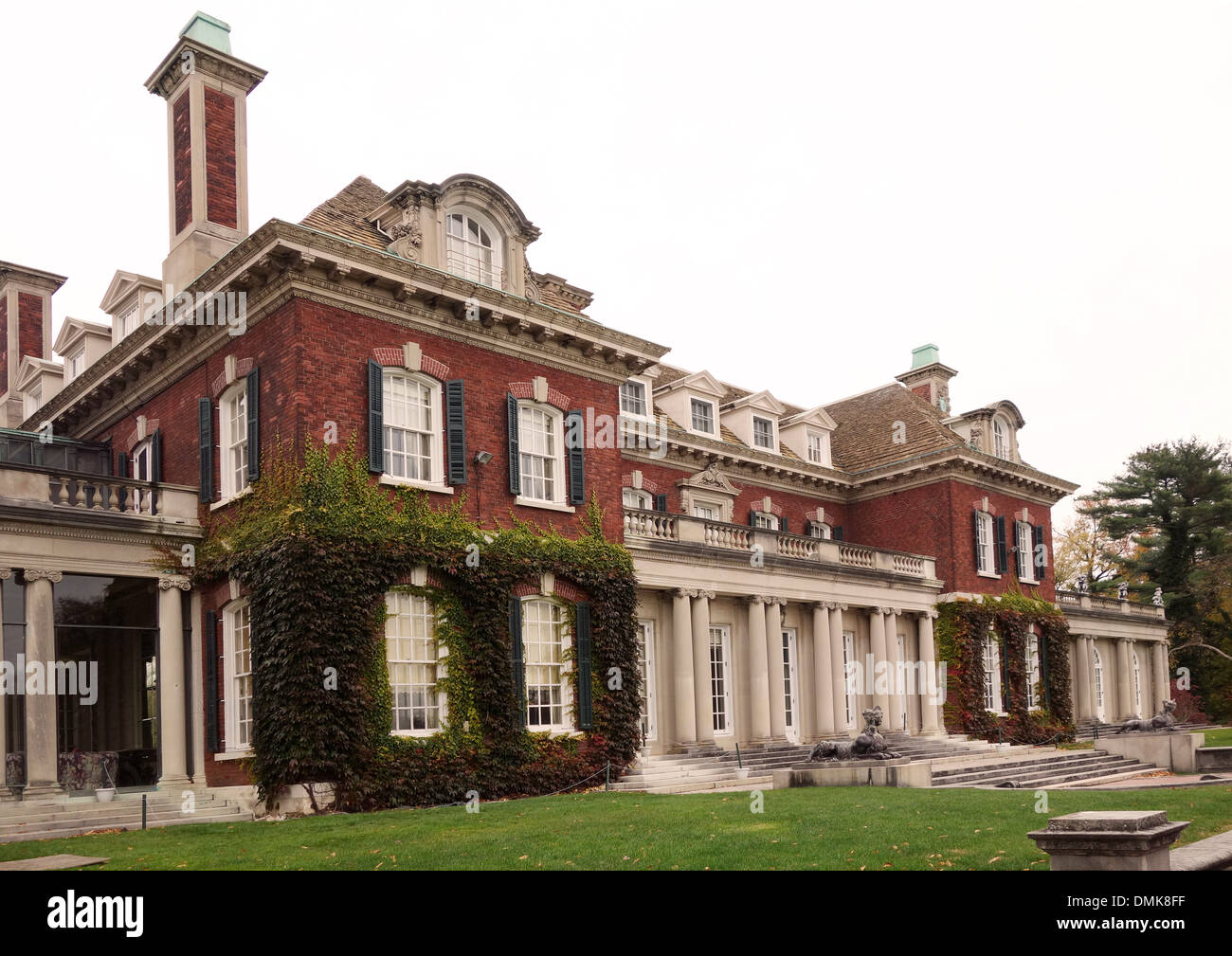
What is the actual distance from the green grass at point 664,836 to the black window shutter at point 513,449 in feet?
20.2

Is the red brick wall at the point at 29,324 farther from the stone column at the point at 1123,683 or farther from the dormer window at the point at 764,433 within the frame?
the stone column at the point at 1123,683

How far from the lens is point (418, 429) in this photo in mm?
20641

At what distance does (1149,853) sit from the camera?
26.2ft

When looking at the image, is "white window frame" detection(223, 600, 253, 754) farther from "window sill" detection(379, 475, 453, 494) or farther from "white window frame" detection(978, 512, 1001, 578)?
"white window frame" detection(978, 512, 1001, 578)

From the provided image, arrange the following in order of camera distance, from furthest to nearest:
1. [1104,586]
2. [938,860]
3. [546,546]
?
[1104,586], [546,546], [938,860]

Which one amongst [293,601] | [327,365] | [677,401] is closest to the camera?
[293,601]

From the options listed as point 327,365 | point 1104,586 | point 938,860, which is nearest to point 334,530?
point 327,365

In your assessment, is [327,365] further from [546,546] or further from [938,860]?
[938,860]

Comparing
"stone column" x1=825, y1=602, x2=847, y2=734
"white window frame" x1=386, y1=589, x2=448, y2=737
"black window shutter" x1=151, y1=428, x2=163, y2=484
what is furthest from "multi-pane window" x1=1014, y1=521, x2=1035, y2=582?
"black window shutter" x1=151, y1=428, x2=163, y2=484

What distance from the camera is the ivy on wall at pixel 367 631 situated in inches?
708

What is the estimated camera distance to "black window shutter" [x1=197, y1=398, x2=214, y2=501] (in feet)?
Result: 69.1

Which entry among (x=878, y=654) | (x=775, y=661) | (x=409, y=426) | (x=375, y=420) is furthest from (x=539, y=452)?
(x=878, y=654)

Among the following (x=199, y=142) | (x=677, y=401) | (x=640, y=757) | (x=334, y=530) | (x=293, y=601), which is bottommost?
(x=640, y=757)
